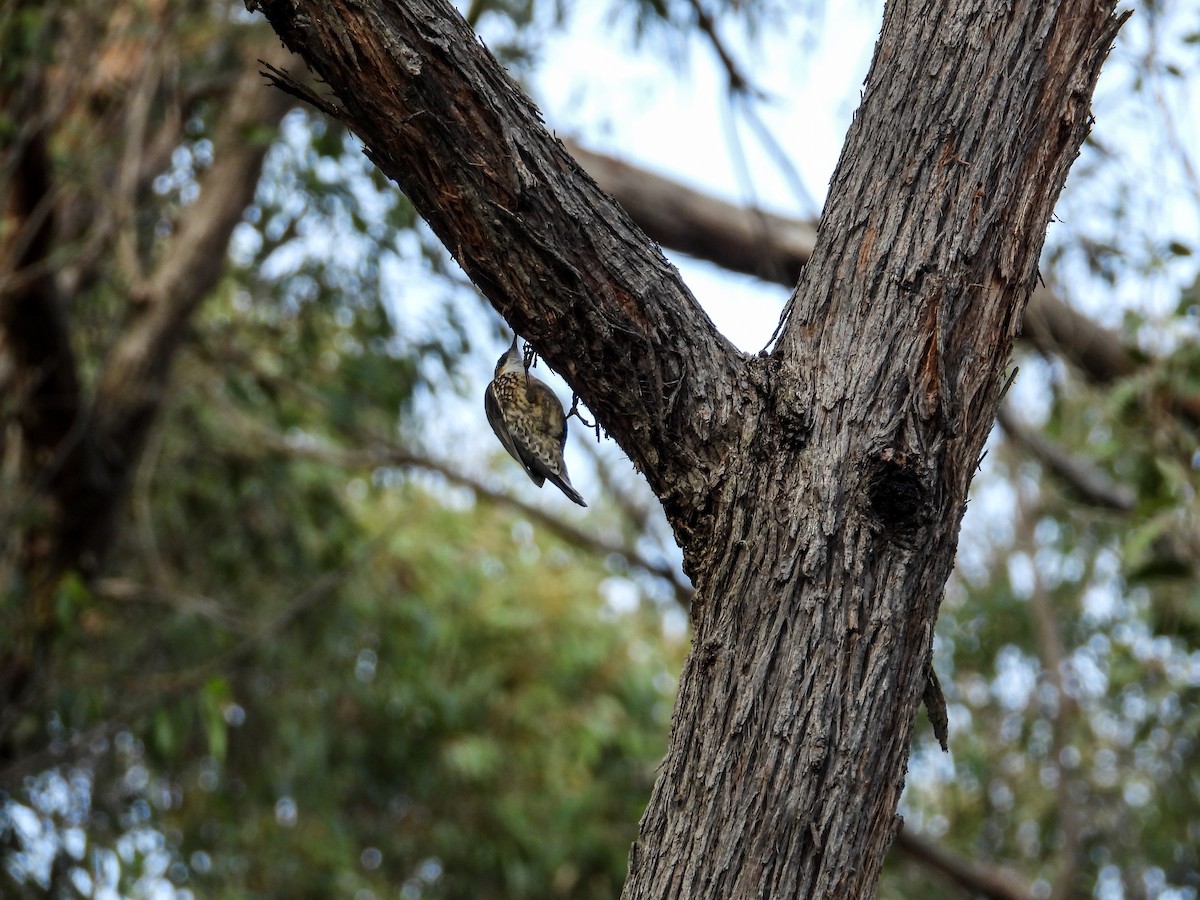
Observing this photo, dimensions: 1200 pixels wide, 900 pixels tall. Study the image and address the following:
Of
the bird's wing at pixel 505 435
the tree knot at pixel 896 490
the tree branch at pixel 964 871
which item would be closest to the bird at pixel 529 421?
the bird's wing at pixel 505 435

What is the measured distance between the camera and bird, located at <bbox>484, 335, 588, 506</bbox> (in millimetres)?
2828

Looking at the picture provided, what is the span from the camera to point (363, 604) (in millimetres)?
6820

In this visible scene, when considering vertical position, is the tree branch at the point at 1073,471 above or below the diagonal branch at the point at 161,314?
above

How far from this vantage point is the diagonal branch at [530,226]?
1746 mm

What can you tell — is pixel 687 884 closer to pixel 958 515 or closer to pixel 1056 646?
pixel 958 515

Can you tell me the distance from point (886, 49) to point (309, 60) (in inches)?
34.2

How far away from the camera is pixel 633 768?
784 cm

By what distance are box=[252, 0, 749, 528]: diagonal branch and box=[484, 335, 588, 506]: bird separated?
0.92 meters

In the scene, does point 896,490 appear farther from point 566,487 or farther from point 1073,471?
point 1073,471

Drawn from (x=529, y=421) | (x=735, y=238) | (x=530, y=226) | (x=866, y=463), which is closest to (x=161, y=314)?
(x=735, y=238)

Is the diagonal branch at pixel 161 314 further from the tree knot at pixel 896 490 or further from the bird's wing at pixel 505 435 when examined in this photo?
the tree knot at pixel 896 490

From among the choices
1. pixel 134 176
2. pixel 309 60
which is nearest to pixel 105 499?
pixel 134 176

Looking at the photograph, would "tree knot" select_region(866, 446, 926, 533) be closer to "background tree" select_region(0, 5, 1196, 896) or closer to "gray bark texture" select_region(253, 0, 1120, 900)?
"gray bark texture" select_region(253, 0, 1120, 900)

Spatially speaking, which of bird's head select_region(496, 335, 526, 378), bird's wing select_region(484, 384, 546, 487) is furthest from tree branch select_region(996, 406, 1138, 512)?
bird's head select_region(496, 335, 526, 378)
